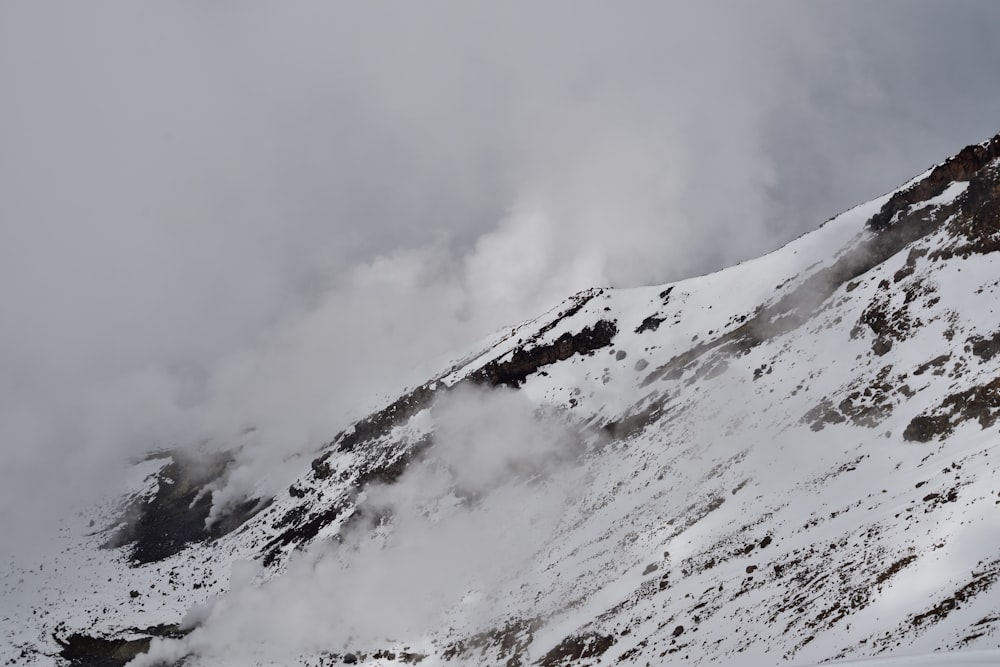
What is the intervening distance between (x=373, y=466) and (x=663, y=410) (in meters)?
48.6

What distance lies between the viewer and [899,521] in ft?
94.2

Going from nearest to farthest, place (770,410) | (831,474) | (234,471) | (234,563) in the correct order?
(831,474)
(770,410)
(234,563)
(234,471)

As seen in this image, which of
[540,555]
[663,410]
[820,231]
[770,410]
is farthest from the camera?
[820,231]

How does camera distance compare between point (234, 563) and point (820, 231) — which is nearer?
point (820, 231)

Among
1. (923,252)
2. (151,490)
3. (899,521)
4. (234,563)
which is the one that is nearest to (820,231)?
(923,252)

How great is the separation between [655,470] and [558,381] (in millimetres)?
35372

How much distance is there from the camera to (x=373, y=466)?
97.1 metres

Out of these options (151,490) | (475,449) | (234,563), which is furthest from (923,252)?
(151,490)

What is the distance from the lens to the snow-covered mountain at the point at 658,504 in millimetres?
28469

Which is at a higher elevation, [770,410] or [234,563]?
[234,563]

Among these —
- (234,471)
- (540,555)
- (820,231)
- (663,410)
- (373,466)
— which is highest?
(234,471)

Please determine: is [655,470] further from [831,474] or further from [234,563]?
[234,563]

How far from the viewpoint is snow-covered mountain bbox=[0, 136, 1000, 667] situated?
28469 mm

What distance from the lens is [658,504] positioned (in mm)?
51250
